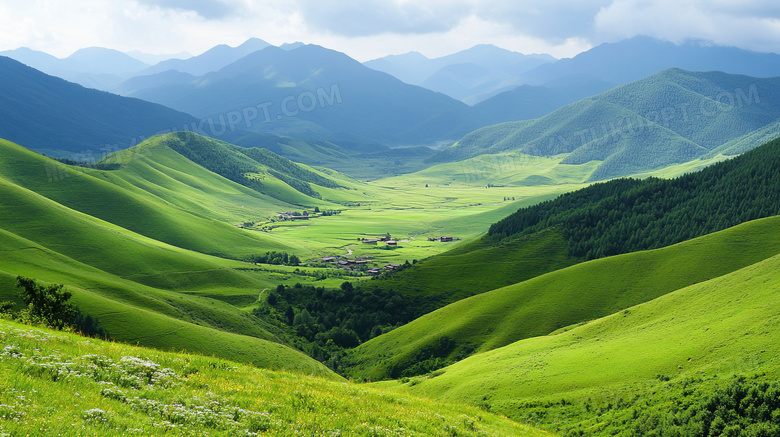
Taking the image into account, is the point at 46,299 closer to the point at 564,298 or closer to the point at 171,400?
the point at 171,400

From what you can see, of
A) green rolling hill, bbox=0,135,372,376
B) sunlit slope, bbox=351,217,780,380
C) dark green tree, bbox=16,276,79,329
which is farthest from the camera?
sunlit slope, bbox=351,217,780,380

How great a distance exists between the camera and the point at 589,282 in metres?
109

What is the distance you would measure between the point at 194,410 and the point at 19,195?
734ft

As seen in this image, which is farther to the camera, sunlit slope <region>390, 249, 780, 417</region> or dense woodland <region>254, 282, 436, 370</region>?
dense woodland <region>254, 282, 436, 370</region>

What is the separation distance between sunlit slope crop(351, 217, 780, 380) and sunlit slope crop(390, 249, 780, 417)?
77.1 ft

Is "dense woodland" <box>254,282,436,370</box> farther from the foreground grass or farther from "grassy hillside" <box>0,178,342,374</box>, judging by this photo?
the foreground grass

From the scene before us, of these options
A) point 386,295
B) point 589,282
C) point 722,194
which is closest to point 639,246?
point 722,194

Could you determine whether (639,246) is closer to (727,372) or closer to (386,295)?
(386,295)

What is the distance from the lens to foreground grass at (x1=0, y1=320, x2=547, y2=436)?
55.1 ft

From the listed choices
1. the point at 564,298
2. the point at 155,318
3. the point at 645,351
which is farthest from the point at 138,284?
the point at 645,351

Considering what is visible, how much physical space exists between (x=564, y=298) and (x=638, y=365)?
57425mm

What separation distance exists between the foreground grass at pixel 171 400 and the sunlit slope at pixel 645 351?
2233cm

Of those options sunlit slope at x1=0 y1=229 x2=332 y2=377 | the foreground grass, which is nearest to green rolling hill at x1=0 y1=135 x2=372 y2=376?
sunlit slope at x1=0 y1=229 x2=332 y2=377

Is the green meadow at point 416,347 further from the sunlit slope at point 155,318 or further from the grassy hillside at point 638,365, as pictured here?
the sunlit slope at point 155,318
